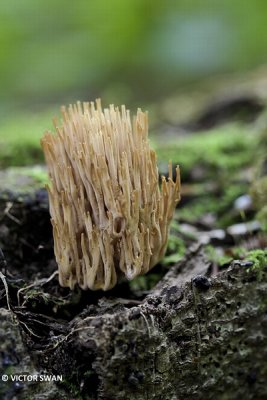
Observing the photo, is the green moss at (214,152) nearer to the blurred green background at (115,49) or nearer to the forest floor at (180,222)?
the forest floor at (180,222)

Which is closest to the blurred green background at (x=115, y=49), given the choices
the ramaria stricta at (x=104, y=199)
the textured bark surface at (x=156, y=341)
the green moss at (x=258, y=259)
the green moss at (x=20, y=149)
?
the green moss at (x=20, y=149)

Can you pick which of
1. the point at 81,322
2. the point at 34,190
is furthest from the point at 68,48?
the point at 81,322

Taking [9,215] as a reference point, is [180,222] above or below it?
below

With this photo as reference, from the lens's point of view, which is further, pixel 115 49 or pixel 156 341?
pixel 115 49

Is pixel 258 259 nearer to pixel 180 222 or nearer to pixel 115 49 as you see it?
pixel 180 222

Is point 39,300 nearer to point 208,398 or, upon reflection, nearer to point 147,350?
point 147,350

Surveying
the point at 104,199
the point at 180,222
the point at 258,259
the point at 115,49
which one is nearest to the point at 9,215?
the point at 104,199
